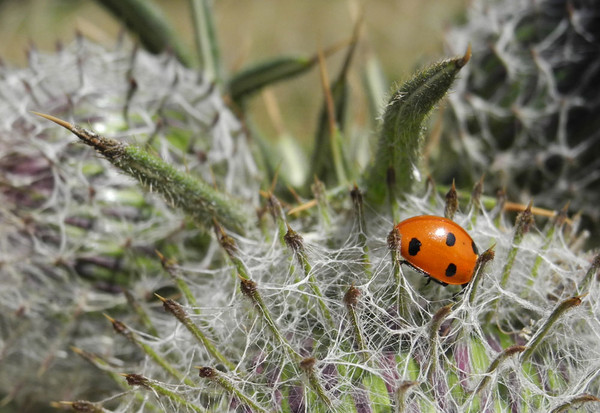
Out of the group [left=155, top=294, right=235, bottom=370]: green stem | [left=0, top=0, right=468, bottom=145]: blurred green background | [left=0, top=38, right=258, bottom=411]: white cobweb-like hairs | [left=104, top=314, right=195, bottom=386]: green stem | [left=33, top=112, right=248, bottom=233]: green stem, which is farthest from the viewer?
[left=0, top=0, right=468, bottom=145]: blurred green background

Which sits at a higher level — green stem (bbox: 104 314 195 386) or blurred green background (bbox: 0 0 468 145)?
green stem (bbox: 104 314 195 386)

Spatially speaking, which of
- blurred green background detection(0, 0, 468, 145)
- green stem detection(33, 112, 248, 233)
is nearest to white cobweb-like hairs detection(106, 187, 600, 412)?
green stem detection(33, 112, 248, 233)

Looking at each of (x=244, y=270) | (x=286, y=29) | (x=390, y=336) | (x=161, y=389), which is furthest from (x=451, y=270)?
(x=286, y=29)

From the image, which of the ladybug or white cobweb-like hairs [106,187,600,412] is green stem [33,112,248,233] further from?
the ladybug

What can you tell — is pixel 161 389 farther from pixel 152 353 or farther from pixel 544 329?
pixel 544 329

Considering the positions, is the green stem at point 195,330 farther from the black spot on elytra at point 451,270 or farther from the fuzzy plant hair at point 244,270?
the black spot on elytra at point 451,270

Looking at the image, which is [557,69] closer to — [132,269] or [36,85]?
[132,269]
